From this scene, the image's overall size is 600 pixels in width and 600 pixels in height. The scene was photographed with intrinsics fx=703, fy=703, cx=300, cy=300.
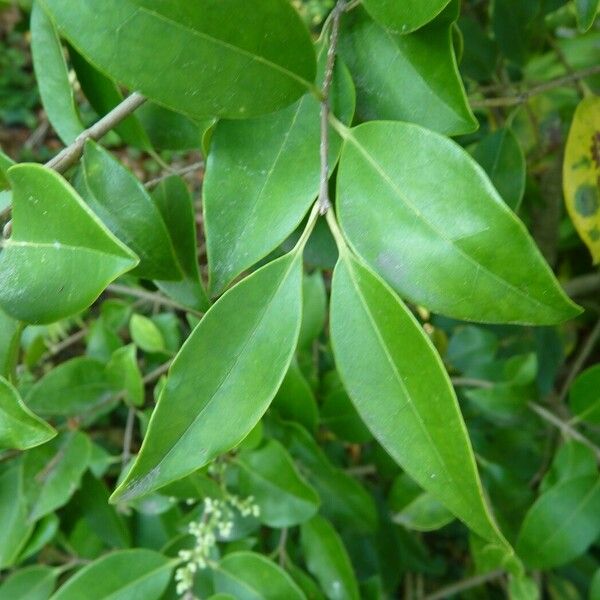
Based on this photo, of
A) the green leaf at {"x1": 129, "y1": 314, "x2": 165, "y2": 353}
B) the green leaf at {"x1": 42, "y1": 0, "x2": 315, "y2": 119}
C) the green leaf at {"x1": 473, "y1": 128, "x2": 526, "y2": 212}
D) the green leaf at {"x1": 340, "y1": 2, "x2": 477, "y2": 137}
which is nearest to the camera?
the green leaf at {"x1": 42, "y1": 0, "x2": 315, "y2": 119}

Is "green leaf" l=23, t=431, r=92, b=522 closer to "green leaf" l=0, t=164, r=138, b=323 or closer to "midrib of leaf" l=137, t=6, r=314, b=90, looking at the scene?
"green leaf" l=0, t=164, r=138, b=323

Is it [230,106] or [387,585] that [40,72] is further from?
[387,585]

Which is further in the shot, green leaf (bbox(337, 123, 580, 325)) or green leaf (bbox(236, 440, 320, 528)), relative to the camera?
green leaf (bbox(236, 440, 320, 528))

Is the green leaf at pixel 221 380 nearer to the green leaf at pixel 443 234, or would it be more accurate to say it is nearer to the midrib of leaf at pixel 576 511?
the green leaf at pixel 443 234

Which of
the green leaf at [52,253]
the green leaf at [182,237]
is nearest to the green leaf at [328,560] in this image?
the green leaf at [182,237]

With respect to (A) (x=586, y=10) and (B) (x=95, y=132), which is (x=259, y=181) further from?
(A) (x=586, y=10)

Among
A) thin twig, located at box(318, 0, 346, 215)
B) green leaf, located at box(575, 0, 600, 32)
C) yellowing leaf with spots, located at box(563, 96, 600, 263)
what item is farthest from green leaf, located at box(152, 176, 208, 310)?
yellowing leaf with spots, located at box(563, 96, 600, 263)
